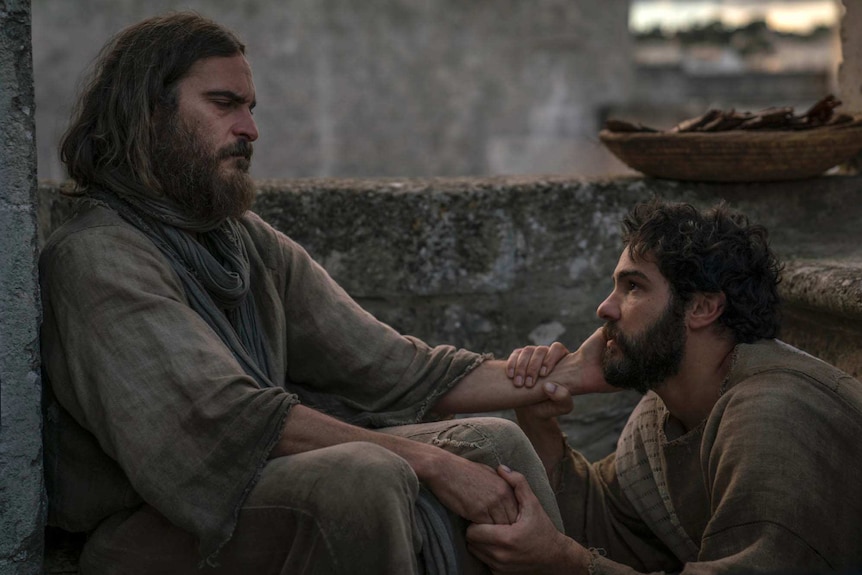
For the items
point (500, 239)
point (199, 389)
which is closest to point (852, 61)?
point (500, 239)

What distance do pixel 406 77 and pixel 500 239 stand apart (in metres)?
13.4

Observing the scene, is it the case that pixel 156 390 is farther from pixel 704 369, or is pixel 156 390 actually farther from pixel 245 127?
pixel 704 369

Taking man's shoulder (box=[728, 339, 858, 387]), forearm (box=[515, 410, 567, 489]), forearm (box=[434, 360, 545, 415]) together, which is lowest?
forearm (box=[515, 410, 567, 489])

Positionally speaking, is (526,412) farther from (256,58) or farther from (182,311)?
(256,58)

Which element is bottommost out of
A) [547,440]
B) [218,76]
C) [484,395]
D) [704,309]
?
[547,440]

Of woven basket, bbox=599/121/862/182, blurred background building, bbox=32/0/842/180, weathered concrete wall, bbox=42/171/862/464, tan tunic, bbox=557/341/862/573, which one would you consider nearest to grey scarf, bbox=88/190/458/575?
tan tunic, bbox=557/341/862/573

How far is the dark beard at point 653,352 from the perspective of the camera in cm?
306

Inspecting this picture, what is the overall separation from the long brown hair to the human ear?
1.35 metres

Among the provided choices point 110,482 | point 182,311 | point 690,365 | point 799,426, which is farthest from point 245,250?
point 799,426

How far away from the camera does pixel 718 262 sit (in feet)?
10.0

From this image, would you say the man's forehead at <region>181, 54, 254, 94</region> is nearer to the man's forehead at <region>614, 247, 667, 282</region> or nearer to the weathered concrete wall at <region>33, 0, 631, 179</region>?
the man's forehead at <region>614, 247, 667, 282</region>

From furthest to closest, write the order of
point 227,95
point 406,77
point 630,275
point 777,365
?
point 406,77 < point 630,275 < point 227,95 < point 777,365

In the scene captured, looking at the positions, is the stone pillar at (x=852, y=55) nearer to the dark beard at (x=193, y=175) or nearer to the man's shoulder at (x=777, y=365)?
the man's shoulder at (x=777, y=365)

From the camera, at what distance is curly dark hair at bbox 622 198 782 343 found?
3.04 meters
